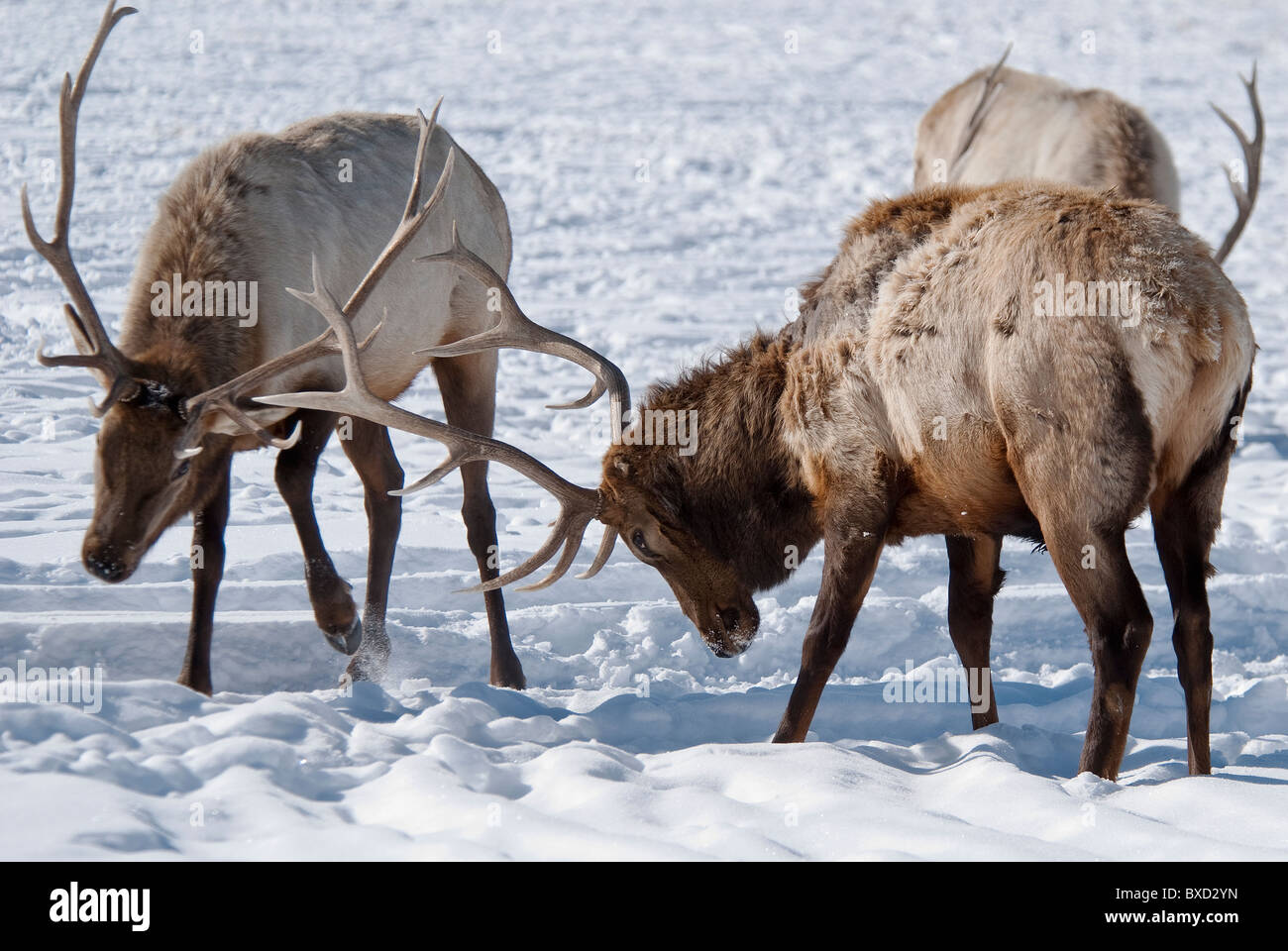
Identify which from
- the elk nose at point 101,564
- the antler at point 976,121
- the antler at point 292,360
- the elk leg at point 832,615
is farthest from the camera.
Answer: the antler at point 976,121

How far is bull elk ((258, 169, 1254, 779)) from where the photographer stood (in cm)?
390

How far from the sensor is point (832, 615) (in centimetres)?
459

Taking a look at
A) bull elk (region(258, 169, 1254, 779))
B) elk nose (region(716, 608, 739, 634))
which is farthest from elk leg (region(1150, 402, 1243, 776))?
elk nose (region(716, 608, 739, 634))

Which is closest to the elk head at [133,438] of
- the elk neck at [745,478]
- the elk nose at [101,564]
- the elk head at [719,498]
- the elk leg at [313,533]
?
the elk nose at [101,564]

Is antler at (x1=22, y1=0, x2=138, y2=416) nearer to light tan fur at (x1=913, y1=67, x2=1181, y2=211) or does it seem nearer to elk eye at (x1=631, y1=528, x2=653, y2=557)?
elk eye at (x1=631, y1=528, x2=653, y2=557)

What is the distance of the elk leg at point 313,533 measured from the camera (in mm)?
5320

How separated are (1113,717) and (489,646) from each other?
8.65ft

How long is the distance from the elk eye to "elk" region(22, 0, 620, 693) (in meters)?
0.49

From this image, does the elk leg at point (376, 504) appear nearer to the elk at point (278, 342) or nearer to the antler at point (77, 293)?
the elk at point (278, 342)

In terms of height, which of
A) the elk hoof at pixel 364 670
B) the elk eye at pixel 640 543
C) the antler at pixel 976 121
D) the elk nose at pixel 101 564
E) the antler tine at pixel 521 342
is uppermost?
the antler at pixel 976 121

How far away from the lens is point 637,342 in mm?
10523

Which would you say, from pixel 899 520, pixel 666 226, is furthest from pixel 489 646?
pixel 666 226

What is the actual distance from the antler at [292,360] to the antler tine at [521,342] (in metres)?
0.17
